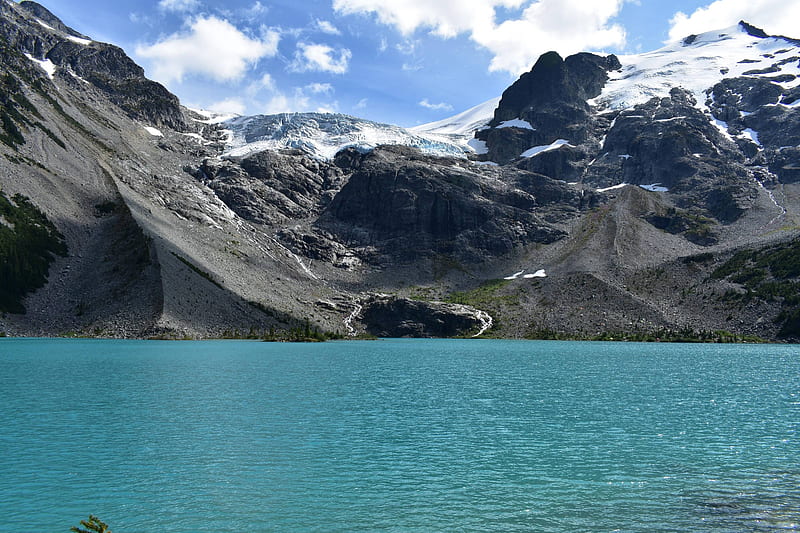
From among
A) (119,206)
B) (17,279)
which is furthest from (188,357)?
(119,206)

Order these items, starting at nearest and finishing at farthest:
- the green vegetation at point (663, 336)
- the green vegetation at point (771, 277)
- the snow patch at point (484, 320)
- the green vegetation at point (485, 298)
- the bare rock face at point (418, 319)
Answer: the green vegetation at point (771, 277)
the green vegetation at point (663, 336)
the snow patch at point (484, 320)
the bare rock face at point (418, 319)
the green vegetation at point (485, 298)

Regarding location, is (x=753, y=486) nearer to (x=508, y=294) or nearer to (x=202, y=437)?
(x=202, y=437)

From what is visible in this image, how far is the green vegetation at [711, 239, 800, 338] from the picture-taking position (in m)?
138

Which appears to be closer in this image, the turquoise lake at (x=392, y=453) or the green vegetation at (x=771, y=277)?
the turquoise lake at (x=392, y=453)

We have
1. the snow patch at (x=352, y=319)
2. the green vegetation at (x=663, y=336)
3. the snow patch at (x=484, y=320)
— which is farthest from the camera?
the snow patch at (x=484, y=320)

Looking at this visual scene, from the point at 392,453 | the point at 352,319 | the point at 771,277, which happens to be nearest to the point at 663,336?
the point at 771,277

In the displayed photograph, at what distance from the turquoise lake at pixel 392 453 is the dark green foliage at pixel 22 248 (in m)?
74.9

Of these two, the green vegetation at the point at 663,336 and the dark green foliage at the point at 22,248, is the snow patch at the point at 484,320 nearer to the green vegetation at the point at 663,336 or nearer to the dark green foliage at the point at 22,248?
the green vegetation at the point at 663,336

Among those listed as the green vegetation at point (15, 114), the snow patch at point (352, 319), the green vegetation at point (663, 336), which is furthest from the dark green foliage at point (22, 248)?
the green vegetation at point (663, 336)

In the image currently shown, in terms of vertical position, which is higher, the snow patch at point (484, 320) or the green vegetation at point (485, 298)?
the green vegetation at point (485, 298)

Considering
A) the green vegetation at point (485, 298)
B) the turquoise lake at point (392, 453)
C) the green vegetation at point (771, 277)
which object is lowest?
the turquoise lake at point (392, 453)

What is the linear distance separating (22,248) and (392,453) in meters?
132

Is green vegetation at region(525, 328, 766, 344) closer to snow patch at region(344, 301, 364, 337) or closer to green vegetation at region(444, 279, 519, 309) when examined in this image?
green vegetation at region(444, 279, 519, 309)

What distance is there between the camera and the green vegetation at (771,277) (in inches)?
5433
